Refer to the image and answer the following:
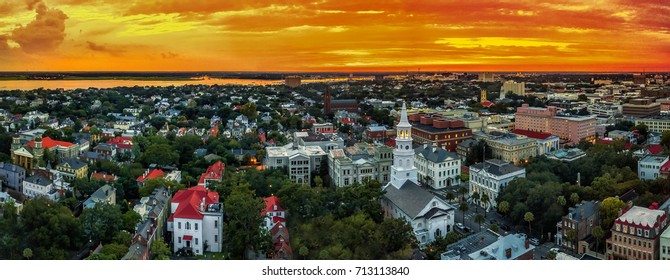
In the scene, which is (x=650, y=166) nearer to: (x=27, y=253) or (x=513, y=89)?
(x=513, y=89)

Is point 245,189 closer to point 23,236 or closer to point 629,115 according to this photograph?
point 23,236

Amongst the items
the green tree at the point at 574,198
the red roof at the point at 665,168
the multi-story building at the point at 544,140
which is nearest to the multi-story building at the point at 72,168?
the green tree at the point at 574,198

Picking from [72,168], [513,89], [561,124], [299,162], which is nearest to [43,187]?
[72,168]

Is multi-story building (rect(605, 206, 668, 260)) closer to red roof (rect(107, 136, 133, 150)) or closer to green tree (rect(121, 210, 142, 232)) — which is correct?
green tree (rect(121, 210, 142, 232))

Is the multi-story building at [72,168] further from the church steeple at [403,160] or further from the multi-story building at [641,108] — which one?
the multi-story building at [641,108]

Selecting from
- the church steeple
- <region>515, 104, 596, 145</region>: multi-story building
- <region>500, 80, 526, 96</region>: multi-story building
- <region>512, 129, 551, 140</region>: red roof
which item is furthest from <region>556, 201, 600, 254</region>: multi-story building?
<region>500, 80, 526, 96</region>: multi-story building

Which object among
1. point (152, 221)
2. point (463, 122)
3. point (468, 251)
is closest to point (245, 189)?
point (152, 221)

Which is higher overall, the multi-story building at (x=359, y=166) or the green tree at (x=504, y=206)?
the multi-story building at (x=359, y=166)
